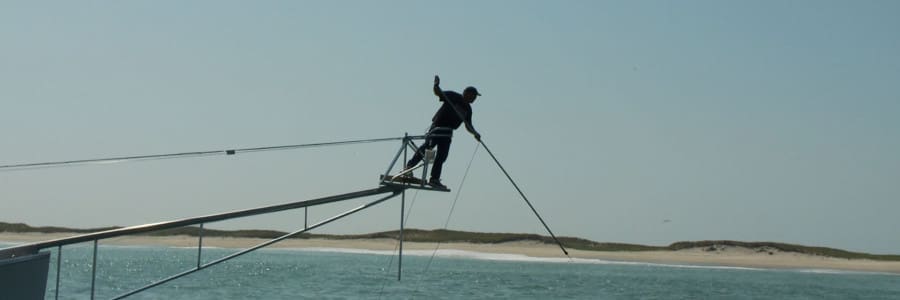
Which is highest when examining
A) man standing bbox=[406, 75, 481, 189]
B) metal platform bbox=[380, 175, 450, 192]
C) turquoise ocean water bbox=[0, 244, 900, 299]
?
man standing bbox=[406, 75, 481, 189]

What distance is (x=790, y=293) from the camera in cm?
4828

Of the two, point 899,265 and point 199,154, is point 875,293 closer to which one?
point 899,265

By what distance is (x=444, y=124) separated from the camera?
566 inches

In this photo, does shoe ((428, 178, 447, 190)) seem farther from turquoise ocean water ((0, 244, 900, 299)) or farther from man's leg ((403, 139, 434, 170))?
turquoise ocean water ((0, 244, 900, 299))

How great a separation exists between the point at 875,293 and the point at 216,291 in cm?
2683

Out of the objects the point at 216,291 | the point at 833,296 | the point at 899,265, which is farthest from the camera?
the point at 899,265

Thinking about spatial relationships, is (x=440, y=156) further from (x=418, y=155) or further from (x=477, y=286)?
(x=477, y=286)

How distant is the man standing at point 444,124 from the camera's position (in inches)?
557

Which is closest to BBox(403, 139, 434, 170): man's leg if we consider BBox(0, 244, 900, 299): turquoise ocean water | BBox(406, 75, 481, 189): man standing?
BBox(406, 75, 481, 189): man standing

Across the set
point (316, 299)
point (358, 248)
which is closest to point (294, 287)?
point (316, 299)

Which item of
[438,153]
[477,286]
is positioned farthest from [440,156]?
[477,286]

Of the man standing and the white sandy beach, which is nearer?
the man standing

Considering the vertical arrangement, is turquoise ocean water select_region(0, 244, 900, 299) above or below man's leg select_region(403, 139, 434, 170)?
below

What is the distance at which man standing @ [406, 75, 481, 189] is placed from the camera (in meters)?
14.2
